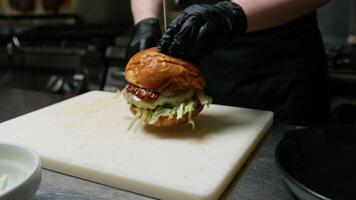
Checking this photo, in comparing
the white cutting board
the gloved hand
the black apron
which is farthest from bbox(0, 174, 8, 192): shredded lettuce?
the black apron

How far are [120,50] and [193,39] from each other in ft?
3.21

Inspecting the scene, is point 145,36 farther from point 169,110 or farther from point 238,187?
point 238,187

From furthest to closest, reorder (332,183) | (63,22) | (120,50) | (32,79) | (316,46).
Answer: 1. (63,22)
2. (32,79)
3. (120,50)
4. (316,46)
5. (332,183)

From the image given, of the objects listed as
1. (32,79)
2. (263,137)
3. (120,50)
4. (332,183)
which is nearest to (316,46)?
(263,137)

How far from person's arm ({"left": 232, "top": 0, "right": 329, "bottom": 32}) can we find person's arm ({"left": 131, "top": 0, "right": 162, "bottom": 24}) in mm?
336

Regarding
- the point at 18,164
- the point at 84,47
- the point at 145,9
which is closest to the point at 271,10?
the point at 145,9

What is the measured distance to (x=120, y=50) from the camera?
167cm

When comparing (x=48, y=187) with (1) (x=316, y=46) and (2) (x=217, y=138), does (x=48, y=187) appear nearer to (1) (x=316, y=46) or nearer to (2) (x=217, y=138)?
(2) (x=217, y=138)

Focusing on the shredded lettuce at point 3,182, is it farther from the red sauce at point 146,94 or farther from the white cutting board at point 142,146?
the red sauce at point 146,94

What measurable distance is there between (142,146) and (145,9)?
→ 55 cm

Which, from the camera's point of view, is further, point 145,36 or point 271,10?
point 145,36

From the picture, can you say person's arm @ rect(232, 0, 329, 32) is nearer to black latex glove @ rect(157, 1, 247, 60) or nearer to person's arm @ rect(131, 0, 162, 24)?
black latex glove @ rect(157, 1, 247, 60)

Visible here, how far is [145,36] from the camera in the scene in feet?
3.15

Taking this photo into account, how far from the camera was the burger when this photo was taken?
28.2 inches
